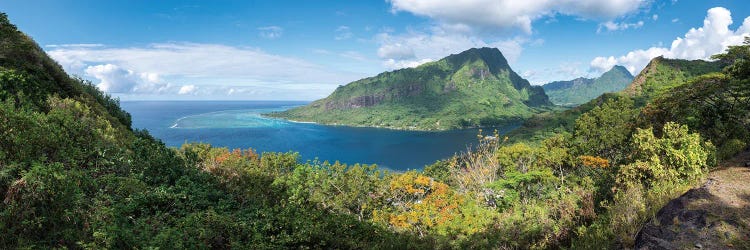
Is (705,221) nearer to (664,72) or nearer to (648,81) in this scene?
(648,81)

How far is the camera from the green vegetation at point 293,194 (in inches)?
359

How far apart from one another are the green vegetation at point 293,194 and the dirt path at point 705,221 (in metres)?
0.45

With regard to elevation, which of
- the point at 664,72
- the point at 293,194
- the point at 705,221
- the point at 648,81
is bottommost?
the point at 293,194

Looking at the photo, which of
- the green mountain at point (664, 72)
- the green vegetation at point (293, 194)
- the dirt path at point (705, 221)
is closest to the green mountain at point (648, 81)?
the green mountain at point (664, 72)

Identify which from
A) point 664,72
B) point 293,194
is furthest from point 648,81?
point 293,194

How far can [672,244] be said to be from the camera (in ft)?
26.8

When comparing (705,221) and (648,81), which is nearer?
(705,221)

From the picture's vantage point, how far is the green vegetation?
912 centimetres

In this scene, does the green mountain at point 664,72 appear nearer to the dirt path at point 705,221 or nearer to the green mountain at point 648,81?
the green mountain at point 648,81

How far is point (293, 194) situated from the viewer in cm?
1927

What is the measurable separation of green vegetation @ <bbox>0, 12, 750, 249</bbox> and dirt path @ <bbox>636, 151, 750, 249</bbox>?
45cm

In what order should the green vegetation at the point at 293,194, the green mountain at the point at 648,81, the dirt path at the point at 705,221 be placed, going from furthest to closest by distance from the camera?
the green mountain at the point at 648,81, the green vegetation at the point at 293,194, the dirt path at the point at 705,221

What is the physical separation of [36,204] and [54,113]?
8308 millimetres

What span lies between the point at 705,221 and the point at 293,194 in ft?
55.7
